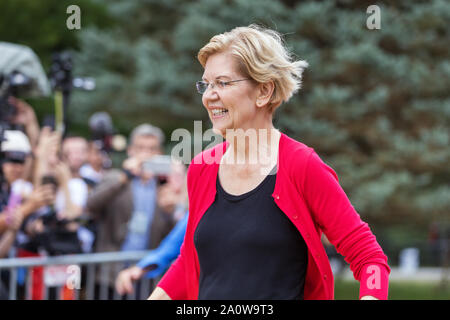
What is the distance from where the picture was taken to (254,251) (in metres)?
2.69

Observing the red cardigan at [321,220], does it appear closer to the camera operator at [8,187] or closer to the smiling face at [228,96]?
the smiling face at [228,96]

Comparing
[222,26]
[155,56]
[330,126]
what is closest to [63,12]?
[155,56]

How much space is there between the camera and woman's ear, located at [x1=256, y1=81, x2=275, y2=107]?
9.35 ft

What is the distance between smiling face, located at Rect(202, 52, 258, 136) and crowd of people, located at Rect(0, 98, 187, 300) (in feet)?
8.05

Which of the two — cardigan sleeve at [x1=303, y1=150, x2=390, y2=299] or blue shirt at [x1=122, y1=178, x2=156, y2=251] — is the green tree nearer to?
blue shirt at [x1=122, y1=178, x2=156, y2=251]

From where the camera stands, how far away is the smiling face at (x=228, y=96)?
2.80 metres

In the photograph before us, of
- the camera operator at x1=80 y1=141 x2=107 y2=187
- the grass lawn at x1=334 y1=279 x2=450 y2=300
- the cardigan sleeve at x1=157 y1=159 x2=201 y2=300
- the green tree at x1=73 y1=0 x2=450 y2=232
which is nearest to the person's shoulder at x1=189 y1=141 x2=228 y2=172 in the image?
the cardigan sleeve at x1=157 y1=159 x2=201 y2=300

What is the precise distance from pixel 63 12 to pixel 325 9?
897cm

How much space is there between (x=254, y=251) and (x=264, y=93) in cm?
60

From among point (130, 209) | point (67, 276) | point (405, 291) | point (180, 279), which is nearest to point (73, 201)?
point (130, 209)

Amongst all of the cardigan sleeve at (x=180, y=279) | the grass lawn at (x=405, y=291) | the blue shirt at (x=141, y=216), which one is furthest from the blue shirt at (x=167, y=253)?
the grass lawn at (x=405, y=291)

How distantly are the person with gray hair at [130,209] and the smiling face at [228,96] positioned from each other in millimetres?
3421
